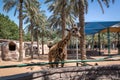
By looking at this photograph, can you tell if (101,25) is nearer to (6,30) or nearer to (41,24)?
(41,24)

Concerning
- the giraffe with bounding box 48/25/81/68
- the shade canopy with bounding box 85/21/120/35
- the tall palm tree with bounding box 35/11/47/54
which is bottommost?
the giraffe with bounding box 48/25/81/68

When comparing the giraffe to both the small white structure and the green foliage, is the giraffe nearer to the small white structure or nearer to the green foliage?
the small white structure

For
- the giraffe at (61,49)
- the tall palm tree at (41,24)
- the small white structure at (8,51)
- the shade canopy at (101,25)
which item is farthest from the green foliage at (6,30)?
the giraffe at (61,49)

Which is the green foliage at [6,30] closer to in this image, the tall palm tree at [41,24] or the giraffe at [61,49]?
the tall palm tree at [41,24]

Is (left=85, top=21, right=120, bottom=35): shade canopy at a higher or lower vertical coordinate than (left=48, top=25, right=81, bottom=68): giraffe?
higher

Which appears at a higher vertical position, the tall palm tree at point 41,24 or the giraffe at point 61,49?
the tall palm tree at point 41,24

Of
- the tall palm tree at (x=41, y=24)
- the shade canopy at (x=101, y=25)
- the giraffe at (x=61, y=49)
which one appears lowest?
the giraffe at (x=61, y=49)

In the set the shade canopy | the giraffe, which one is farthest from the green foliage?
the giraffe

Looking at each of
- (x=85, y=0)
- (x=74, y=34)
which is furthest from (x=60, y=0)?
(x=74, y=34)

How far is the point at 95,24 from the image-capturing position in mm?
31109

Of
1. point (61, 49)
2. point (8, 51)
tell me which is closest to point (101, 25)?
point (8, 51)

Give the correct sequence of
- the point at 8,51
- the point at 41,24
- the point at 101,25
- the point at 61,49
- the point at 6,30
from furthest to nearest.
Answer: the point at 6,30, the point at 41,24, the point at 8,51, the point at 101,25, the point at 61,49

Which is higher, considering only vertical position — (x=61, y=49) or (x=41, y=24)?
(x=41, y=24)

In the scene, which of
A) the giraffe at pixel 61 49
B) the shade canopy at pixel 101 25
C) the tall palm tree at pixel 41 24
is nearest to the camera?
the giraffe at pixel 61 49
